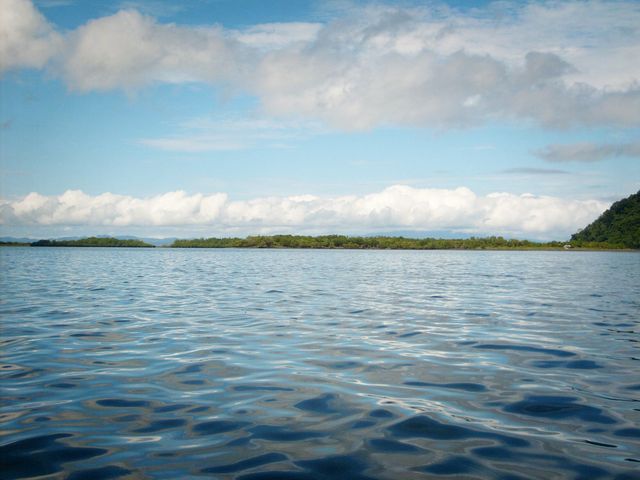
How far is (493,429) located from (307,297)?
19362 millimetres

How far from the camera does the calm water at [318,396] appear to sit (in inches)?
249

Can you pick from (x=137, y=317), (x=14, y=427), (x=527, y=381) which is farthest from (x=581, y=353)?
(x=137, y=317)

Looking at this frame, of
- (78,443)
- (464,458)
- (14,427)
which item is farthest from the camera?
(14,427)

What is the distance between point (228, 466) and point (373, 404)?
3.27m

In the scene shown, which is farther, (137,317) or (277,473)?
(137,317)

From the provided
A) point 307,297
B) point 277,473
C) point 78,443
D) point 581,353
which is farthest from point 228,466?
point 307,297

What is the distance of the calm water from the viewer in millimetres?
6312

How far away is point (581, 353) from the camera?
1295cm

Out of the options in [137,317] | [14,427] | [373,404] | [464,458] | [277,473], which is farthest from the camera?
[137,317]

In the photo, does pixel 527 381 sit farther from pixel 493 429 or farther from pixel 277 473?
pixel 277 473

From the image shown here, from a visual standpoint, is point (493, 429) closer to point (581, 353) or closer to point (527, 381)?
point (527, 381)

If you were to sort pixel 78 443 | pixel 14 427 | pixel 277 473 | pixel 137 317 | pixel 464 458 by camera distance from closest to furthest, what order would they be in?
1. pixel 277 473
2. pixel 464 458
3. pixel 78 443
4. pixel 14 427
5. pixel 137 317

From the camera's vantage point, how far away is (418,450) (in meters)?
6.67

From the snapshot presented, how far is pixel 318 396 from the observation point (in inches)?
359
